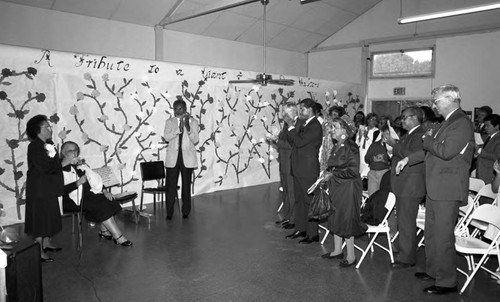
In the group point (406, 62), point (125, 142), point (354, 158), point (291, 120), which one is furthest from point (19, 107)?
point (406, 62)

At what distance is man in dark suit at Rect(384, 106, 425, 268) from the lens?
11.7 feet

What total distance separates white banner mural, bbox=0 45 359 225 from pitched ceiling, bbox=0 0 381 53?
1818 mm

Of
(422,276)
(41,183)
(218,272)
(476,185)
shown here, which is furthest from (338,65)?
(41,183)

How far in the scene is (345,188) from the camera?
3762mm

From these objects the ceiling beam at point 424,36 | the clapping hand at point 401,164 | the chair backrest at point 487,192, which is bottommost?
the chair backrest at point 487,192

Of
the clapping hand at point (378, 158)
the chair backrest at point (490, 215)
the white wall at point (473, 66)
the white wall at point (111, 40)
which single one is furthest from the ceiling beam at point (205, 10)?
the white wall at point (473, 66)

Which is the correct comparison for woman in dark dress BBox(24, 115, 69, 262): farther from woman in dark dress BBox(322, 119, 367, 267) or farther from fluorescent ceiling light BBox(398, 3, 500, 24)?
fluorescent ceiling light BBox(398, 3, 500, 24)

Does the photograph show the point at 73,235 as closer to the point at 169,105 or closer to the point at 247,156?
the point at 169,105

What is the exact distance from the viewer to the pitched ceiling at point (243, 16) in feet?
25.2

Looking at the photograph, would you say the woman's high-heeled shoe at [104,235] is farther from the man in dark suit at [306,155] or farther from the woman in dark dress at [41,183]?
the man in dark suit at [306,155]

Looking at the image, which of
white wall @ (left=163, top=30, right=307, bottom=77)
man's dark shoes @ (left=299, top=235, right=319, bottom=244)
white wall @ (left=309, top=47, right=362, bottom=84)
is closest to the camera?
man's dark shoes @ (left=299, top=235, right=319, bottom=244)

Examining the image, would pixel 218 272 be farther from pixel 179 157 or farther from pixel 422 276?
pixel 179 157

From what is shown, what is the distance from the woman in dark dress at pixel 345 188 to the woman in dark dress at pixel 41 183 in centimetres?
268

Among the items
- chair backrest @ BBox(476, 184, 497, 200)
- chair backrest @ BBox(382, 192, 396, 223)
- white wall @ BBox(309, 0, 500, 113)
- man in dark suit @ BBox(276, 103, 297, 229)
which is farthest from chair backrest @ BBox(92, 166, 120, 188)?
white wall @ BBox(309, 0, 500, 113)
